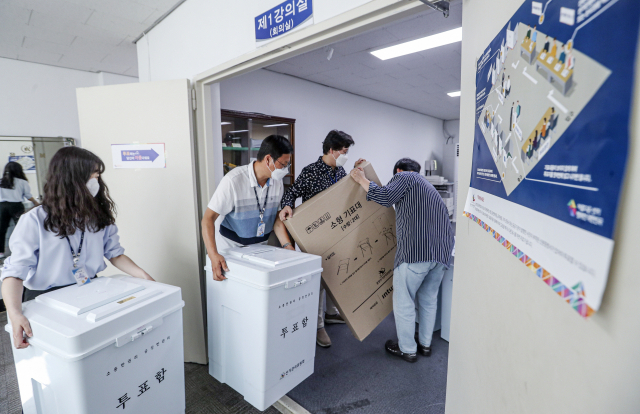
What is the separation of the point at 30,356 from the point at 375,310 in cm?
177

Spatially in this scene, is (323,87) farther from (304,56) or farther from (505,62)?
(505,62)

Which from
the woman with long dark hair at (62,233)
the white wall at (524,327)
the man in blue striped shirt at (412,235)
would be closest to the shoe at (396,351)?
the man in blue striped shirt at (412,235)

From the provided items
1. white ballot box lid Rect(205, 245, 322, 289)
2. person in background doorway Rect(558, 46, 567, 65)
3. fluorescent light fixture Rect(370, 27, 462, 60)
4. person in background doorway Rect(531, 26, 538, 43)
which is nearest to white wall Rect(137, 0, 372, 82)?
person in background doorway Rect(531, 26, 538, 43)

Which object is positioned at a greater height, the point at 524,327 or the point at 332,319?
the point at 524,327

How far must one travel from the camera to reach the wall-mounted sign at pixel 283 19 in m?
1.49

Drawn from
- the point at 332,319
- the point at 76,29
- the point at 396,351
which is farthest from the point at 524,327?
the point at 76,29

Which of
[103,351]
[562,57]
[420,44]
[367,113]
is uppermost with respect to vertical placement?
[420,44]

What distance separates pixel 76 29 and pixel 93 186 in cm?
229

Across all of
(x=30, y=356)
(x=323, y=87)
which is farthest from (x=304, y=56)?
(x=30, y=356)

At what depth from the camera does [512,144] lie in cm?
64

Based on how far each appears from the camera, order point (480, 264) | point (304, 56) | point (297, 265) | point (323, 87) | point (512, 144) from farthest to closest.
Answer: point (323, 87), point (304, 56), point (297, 265), point (480, 264), point (512, 144)

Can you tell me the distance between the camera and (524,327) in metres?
0.61

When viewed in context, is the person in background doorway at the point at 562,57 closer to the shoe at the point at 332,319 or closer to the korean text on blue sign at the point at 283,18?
the korean text on blue sign at the point at 283,18

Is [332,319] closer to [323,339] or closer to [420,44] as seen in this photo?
[323,339]
